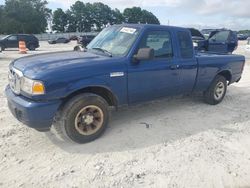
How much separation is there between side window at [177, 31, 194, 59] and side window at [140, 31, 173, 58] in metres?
0.31

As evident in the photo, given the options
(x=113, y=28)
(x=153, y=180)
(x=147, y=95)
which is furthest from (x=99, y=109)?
(x=113, y=28)

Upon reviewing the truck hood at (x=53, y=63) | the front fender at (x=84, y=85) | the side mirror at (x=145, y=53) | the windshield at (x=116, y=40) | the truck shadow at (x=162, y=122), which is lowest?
the truck shadow at (x=162, y=122)

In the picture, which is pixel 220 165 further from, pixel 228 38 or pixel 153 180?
pixel 228 38

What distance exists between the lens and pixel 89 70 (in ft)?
14.1

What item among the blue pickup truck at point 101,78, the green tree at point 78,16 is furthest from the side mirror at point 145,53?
the green tree at point 78,16

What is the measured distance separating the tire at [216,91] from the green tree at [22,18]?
3044 inches

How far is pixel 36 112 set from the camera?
12.9ft

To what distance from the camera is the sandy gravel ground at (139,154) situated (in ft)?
11.7

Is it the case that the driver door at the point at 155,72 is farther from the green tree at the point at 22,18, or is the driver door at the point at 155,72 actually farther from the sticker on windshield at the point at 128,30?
the green tree at the point at 22,18

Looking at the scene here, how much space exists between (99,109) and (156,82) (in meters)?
1.30

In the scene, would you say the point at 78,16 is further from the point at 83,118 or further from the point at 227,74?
the point at 83,118

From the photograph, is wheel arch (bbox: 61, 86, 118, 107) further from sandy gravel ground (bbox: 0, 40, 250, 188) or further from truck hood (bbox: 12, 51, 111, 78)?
sandy gravel ground (bbox: 0, 40, 250, 188)

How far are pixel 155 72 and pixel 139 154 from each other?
164 centimetres

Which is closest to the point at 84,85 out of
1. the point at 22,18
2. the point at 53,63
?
the point at 53,63
